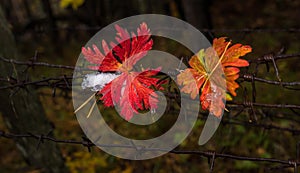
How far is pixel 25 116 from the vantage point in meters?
1.95

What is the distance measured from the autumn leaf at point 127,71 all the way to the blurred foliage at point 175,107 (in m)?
0.31

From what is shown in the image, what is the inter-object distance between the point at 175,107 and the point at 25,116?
3.72ft

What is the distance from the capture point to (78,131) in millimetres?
3926

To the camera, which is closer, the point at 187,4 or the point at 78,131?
the point at 78,131

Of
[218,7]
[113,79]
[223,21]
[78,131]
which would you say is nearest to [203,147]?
[78,131]

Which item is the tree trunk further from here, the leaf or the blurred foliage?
the leaf

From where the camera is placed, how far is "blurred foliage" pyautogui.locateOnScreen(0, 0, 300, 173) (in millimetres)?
2887

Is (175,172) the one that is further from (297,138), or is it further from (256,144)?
(297,138)

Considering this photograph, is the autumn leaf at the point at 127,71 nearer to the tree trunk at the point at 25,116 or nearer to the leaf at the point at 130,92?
the leaf at the point at 130,92

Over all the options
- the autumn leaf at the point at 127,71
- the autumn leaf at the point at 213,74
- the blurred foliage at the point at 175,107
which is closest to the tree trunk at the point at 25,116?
the blurred foliage at the point at 175,107

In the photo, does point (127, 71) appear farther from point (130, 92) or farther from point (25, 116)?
point (25, 116)

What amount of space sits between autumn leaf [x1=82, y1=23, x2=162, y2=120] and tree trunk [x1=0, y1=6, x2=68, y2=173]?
→ 811mm

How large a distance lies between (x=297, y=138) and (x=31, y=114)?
2.27 m

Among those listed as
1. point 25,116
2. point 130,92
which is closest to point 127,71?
point 130,92
